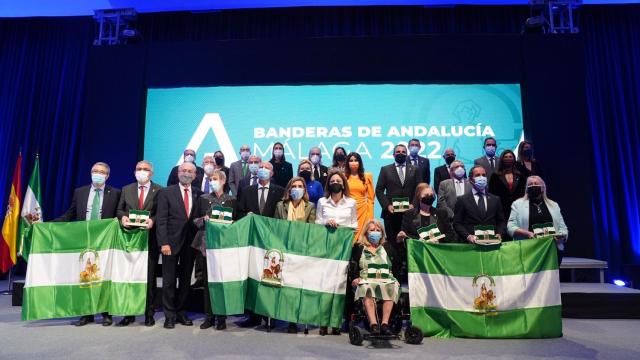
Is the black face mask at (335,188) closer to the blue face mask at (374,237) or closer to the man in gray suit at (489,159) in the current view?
the blue face mask at (374,237)

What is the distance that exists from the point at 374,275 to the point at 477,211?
4.29 ft

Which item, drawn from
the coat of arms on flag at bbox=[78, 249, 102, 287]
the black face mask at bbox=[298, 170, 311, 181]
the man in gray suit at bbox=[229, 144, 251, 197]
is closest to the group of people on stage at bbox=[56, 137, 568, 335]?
the coat of arms on flag at bbox=[78, 249, 102, 287]

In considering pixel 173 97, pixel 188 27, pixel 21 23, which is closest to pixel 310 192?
pixel 173 97

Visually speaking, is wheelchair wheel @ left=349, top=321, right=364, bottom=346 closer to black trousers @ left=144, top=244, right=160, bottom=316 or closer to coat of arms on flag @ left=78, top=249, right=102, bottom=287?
black trousers @ left=144, top=244, right=160, bottom=316

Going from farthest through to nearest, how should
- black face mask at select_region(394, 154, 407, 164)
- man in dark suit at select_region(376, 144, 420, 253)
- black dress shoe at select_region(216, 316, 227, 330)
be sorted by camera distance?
black face mask at select_region(394, 154, 407, 164) < man in dark suit at select_region(376, 144, 420, 253) < black dress shoe at select_region(216, 316, 227, 330)

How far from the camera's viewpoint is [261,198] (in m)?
4.57

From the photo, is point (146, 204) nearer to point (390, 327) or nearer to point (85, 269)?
point (85, 269)

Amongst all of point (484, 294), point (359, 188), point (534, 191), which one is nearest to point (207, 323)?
point (359, 188)

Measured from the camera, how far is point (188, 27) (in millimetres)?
9734

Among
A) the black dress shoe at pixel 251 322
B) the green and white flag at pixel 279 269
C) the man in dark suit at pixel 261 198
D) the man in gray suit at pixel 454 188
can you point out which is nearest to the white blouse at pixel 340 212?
the green and white flag at pixel 279 269

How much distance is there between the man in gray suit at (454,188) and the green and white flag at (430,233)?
4.23 feet

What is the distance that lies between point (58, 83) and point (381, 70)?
22.8 feet

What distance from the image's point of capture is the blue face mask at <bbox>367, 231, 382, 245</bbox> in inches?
158

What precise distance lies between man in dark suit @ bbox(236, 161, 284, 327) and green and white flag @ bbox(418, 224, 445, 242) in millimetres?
1475
